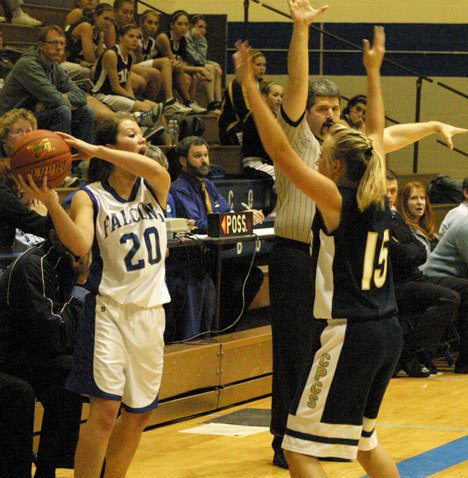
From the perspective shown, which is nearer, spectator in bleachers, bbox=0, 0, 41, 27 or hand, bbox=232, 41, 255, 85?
hand, bbox=232, 41, 255, 85

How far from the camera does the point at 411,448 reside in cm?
573

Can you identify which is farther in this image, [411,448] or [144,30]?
[144,30]

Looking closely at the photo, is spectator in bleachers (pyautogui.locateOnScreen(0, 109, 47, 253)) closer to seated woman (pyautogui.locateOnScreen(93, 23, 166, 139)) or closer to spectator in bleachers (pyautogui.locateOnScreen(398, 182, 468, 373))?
spectator in bleachers (pyautogui.locateOnScreen(398, 182, 468, 373))

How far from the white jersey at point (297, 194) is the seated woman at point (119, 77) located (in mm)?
5447

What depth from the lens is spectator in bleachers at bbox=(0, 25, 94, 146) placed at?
867 cm

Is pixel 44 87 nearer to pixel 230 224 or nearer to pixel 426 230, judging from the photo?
pixel 230 224

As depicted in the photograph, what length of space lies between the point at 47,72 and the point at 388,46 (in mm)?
6448

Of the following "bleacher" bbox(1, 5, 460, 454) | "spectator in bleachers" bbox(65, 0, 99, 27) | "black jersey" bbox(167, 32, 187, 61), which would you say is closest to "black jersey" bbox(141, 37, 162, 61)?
"black jersey" bbox(167, 32, 187, 61)

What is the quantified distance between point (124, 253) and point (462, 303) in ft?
15.1

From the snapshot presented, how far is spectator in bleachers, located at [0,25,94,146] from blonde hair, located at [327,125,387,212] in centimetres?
525

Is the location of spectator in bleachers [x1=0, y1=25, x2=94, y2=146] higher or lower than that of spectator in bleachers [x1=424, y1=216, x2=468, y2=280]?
higher

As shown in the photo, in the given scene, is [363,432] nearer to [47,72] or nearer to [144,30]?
[47,72]

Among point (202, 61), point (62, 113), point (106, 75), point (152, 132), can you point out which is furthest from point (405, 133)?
point (202, 61)

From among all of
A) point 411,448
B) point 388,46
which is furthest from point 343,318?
point 388,46
